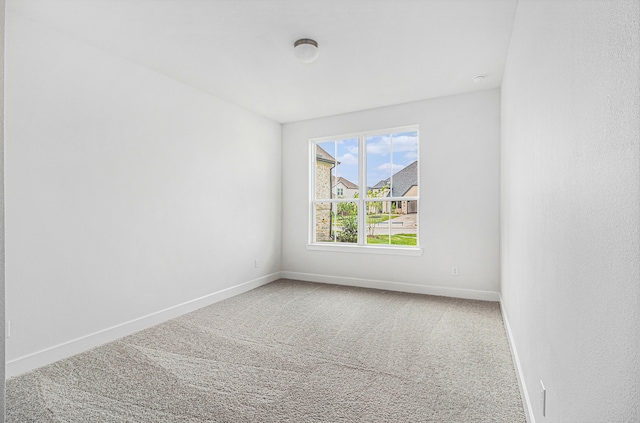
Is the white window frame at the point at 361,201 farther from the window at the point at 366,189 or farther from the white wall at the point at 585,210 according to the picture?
the white wall at the point at 585,210

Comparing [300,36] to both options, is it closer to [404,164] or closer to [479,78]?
[479,78]

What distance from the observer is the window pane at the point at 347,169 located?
5.02 meters

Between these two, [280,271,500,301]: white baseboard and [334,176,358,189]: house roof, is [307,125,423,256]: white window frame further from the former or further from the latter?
[280,271,500,301]: white baseboard

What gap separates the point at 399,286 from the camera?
4566 mm

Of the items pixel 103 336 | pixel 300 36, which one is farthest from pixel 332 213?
pixel 103 336

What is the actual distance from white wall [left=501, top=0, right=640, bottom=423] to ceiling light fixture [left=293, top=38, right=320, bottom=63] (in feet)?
5.26

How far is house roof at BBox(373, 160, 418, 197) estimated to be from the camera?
15.1 feet

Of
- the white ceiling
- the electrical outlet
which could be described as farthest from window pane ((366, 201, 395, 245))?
the electrical outlet

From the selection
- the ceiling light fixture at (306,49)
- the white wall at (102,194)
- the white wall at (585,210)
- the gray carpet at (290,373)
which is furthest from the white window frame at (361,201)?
the white wall at (585,210)

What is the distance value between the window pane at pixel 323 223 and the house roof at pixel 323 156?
0.69 metres

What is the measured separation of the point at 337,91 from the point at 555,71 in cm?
293

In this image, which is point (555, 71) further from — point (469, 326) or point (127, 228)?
point (127, 228)

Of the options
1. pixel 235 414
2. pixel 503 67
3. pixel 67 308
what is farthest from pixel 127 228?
pixel 503 67

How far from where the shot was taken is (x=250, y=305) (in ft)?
13.0
